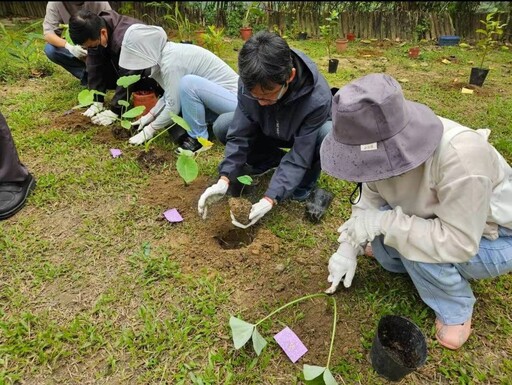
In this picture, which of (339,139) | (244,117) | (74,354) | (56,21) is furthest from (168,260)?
(56,21)

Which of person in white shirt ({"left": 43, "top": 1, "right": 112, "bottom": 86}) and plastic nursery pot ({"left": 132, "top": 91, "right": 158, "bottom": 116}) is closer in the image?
plastic nursery pot ({"left": 132, "top": 91, "right": 158, "bottom": 116})

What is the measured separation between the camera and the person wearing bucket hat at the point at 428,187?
44.8 inches

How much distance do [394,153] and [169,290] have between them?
1.21 metres

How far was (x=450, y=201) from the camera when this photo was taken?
1.23m

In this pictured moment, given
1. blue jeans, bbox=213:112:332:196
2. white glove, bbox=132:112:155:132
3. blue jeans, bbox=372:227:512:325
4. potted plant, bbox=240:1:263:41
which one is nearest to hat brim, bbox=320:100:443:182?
blue jeans, bbox=372:227:512:325

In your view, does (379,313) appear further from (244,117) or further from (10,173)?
(10,173)

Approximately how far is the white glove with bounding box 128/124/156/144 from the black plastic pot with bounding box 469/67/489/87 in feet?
11.2

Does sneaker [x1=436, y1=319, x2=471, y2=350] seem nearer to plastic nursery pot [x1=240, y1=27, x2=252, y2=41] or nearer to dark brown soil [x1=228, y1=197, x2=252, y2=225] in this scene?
dark brown soil [x1=228, y1=197, x2=252, y2=225]

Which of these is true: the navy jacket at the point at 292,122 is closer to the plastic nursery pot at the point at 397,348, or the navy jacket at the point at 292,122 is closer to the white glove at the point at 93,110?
the plastic nursery pot at the point at 397,348

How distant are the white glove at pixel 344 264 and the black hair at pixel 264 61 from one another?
2.59ft

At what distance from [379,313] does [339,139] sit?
90 centimetres

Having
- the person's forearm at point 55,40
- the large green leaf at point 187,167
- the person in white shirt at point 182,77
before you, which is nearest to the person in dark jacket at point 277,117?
the large green leaf at point 187,167

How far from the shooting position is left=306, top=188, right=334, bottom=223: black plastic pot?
2236mm

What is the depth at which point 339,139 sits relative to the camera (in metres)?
1.20
